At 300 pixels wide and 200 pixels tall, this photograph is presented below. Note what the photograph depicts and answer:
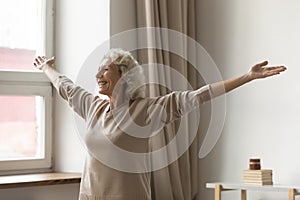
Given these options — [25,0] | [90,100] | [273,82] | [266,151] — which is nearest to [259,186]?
[266,151]

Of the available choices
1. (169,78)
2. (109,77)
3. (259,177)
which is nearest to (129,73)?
(109,77)

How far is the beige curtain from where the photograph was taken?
2.91m

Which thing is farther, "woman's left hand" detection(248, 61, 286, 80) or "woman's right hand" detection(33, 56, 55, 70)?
"woman's right hand" detection(33, 56, 55, 70)

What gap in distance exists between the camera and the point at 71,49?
10.3 ft

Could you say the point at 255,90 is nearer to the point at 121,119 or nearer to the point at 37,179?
the point at 121,119

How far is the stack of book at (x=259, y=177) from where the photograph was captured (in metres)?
2.50

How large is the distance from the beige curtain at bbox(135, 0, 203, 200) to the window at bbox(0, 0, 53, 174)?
557 mm

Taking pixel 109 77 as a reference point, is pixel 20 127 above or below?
below

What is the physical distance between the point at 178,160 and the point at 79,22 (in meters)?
0.86

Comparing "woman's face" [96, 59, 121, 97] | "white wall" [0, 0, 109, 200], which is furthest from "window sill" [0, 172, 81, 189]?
"woman's face" [96, 59, 121, 97]

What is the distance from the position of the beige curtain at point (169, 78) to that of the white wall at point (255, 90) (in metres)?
0.08

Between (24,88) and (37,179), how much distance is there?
0.55 m

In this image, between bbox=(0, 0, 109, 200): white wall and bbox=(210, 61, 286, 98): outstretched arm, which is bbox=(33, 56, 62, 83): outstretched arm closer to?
bbox=(0, 0, 109, 200): white wall

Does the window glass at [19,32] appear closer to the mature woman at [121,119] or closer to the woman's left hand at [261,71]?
the mature woman at [121,119]
